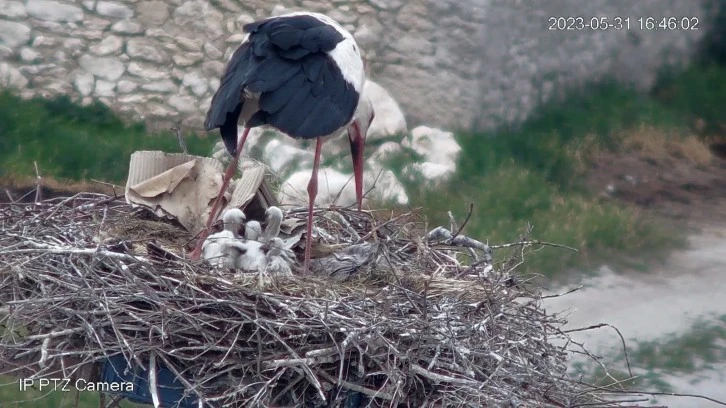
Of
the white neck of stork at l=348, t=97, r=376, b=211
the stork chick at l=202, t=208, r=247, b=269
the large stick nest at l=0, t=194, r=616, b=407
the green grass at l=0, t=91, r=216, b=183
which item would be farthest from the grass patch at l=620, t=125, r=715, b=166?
the large stick nest at l=0, t=194, r=616, b=407

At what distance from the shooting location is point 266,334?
2811 millimetres

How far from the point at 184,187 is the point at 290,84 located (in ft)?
2.59

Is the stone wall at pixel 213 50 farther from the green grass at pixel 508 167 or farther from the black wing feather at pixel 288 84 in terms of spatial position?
the black wing feather at pixel 288 84

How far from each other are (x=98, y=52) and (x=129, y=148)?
1.00 m

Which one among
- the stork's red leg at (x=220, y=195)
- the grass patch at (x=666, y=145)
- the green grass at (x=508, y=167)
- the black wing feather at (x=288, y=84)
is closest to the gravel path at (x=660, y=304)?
the green grass at (x=508, y=167)

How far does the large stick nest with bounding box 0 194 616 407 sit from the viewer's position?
9.00 ft

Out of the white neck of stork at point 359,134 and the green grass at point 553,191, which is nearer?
A: the white neck of stork at point 359,134

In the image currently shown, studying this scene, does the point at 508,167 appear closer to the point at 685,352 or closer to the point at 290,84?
the point at 685,352

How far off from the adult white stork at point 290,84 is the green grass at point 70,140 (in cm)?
293

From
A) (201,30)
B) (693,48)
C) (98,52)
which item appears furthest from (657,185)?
(98,52)

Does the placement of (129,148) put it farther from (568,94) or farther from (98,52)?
(568,94)

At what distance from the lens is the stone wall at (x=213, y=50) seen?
7223mm

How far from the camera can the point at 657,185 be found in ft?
27.1

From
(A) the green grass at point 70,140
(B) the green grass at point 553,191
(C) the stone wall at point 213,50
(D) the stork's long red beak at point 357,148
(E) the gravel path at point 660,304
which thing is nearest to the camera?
(D) the stork's long red beak at point 357,148
